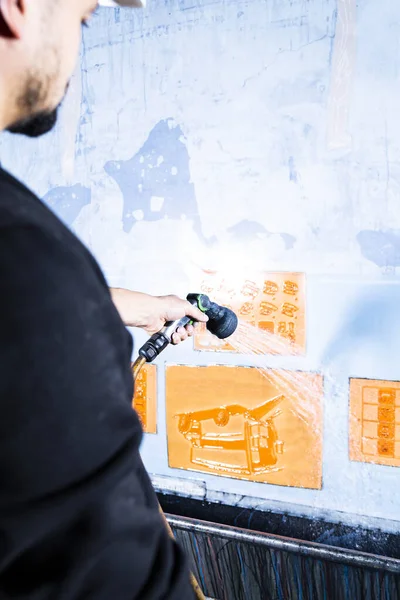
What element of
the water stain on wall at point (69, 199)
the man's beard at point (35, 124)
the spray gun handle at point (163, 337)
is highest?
the water stain on wall at point (69, 199)

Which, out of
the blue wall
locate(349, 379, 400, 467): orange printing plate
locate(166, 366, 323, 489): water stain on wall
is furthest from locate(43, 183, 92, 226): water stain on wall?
locate(349, 379, 400, 467): orange printing plate

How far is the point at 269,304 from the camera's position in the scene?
1537mm

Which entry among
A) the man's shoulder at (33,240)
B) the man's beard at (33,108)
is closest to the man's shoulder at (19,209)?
the man's shoulder at (33,240)

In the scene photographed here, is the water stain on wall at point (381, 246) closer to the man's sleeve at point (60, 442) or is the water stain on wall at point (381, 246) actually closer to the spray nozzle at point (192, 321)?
the spray nozzle at point (192, 321)

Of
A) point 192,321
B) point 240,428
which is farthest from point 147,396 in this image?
point 192,321

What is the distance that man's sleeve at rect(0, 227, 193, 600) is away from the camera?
0.34 m

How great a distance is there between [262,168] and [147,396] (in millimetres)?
889

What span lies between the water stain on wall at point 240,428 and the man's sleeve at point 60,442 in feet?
3.89

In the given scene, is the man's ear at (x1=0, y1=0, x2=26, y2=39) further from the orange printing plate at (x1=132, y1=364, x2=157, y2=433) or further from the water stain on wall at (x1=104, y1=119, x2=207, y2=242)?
the orange printing plate at (x1=132, y1=364, x2=157, y2=433)

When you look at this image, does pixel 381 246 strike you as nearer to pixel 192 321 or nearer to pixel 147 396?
pixel 192 321

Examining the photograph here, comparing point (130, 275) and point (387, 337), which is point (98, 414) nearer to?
point (387, 337)

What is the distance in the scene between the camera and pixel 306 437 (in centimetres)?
151

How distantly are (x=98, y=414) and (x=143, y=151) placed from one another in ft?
4.69

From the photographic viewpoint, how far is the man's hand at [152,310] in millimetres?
1142
